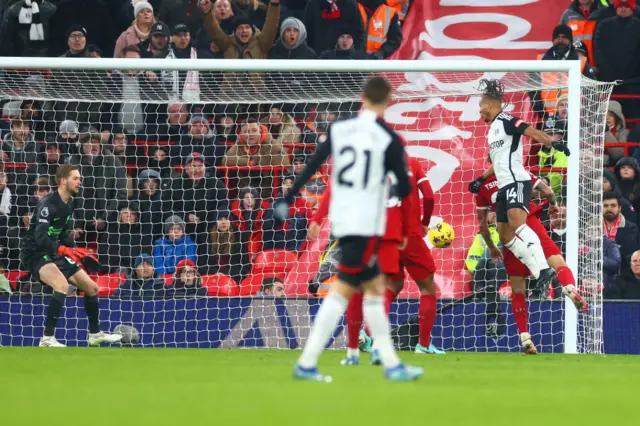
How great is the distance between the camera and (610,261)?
14242mm

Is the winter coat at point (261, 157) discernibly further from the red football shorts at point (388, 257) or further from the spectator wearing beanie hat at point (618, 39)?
the red football shorts at point (388, 257)

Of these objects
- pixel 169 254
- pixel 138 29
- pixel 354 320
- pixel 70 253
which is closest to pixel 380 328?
pixel 354 320

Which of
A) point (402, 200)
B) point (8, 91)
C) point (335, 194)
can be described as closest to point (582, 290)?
point (402, 200)

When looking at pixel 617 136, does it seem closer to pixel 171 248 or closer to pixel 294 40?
pixel 294 40

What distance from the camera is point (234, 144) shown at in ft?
49.9

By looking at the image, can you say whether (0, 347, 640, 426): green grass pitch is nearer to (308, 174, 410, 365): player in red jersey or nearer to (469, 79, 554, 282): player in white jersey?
(308, 174, 410, 365): player in red jersey

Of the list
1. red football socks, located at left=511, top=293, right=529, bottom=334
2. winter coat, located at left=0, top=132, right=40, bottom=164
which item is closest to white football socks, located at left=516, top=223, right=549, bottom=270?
red football socks, located at left=511, top=293, right=529, bottom=334

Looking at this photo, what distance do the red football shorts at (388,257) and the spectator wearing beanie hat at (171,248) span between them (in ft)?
16.8

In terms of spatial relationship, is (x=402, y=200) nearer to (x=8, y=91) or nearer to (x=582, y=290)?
(x=582, y=290)

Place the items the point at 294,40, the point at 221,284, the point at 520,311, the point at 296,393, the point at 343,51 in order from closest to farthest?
1. the point at 296,393
2. the point at 520,311
3. the point at 221,284
4. the point at 343,51
5. the point at 294,40

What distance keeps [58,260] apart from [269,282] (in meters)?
2.68

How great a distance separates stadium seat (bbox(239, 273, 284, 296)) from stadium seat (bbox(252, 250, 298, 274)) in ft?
0.26

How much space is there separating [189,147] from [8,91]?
249 cm

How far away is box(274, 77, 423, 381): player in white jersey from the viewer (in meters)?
7.39
